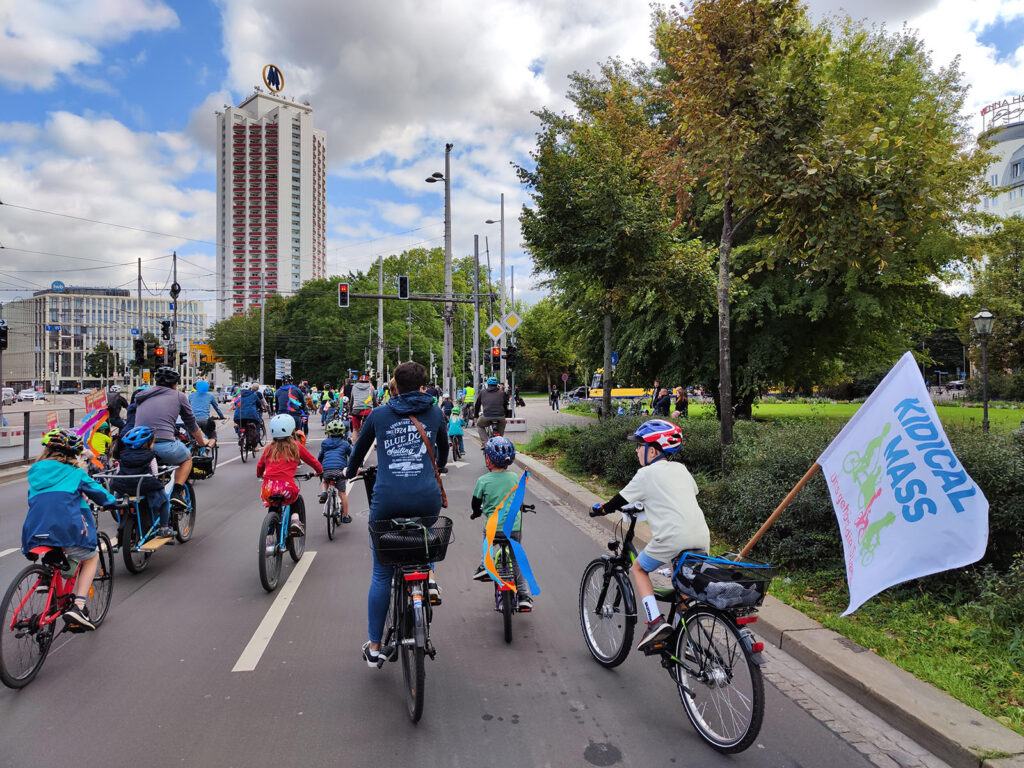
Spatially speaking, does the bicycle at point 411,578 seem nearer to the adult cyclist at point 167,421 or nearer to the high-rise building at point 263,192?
the adult cyclist at point 167,421

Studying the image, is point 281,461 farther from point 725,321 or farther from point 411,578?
point 725,321

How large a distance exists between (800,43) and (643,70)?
42.1 ft

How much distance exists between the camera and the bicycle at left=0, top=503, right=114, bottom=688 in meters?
3.78

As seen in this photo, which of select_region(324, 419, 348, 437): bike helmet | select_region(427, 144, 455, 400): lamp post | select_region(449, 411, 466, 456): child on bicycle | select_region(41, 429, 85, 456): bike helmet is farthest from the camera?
select_region(427, 144, 455, 400): lamp post

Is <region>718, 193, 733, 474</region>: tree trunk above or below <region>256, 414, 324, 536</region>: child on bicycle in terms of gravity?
above

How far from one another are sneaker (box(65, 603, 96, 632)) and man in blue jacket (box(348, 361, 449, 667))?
1.88 metres

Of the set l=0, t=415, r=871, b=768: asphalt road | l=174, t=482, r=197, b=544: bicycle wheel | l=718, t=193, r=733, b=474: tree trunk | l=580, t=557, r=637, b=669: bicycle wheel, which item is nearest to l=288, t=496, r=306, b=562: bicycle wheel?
l=0, t=415, r=871, b=768: asphalt road

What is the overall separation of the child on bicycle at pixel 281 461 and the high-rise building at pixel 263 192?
16554 centimetres

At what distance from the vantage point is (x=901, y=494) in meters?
3.58

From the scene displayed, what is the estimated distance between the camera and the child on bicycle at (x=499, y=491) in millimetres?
4812

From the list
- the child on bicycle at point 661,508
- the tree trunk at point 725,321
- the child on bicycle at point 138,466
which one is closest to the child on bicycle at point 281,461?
the child on bicycle at point 138,466

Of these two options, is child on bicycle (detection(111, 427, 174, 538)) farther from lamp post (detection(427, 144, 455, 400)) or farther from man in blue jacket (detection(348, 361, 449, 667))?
lamp post (detection(427, 144, 455, 400))

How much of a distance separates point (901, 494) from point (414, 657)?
2.79m

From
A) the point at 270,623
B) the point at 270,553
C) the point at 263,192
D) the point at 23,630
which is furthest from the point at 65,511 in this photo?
the point at 263,192
